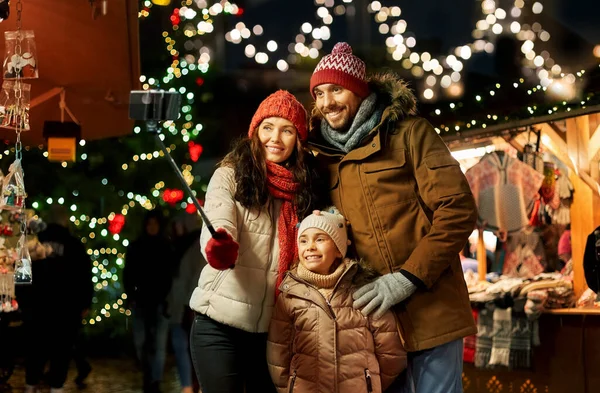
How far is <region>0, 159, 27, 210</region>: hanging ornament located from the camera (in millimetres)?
3471

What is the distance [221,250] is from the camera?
2.51m

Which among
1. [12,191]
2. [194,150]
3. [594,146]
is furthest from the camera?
[194,150]

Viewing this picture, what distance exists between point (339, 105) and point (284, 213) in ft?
1.60

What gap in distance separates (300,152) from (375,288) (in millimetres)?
630

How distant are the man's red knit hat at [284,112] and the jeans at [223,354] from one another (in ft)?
2.58

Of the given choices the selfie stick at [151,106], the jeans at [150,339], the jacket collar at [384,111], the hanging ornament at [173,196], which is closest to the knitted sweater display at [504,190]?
the hanging ornament at [173,196]

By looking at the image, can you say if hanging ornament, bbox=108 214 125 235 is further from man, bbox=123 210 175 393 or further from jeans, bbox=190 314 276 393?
jeans, bbox=190 314 276 393

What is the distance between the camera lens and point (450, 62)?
6.16 meters

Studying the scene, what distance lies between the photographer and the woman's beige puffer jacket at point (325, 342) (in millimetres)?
2816

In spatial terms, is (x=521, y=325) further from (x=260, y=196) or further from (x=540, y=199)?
(x=260, y=196)

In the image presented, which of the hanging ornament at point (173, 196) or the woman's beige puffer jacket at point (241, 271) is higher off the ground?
the hanging ornament at point (173, 196)

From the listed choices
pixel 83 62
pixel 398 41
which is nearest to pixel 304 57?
pixel 398 41

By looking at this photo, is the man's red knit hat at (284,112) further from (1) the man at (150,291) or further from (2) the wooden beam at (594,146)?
(1) the man at (150,291)

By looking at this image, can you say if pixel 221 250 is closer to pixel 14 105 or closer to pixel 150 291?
pixel 14 105
